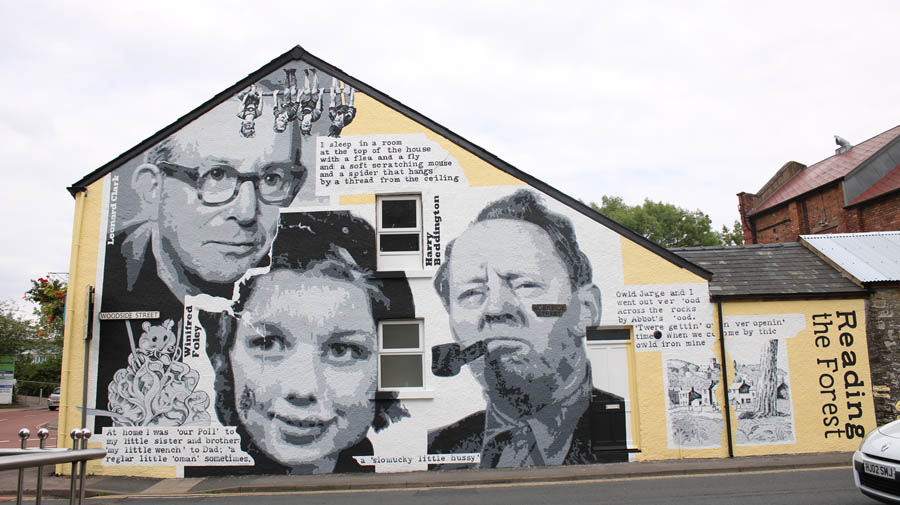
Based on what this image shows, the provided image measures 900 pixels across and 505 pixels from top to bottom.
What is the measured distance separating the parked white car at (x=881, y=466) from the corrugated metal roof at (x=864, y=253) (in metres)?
6.04

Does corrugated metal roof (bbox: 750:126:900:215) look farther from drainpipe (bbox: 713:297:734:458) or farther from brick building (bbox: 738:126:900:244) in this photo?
drainpipe (bbox: 713:297:734:458)

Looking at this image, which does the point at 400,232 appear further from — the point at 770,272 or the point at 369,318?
the point at 770,272

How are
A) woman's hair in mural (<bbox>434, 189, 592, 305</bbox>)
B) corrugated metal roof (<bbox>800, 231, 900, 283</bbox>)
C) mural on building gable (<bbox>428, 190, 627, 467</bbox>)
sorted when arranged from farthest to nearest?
corrugated metal roof (<bbox>800, 231, 900, 283</bbox>)
woman's hair in mural (<bbox>434, 189, 592, 305</bbox>)
mural on building gable (<bbox>428, 190, 627, 467</bbox>)

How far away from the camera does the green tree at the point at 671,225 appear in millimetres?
54016

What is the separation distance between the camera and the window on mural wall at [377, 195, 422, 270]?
11.8 m

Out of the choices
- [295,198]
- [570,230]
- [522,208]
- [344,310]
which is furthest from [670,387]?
[295,198]

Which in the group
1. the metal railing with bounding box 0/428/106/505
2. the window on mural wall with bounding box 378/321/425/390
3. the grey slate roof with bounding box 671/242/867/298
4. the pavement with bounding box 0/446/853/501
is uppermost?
the grey slate roof with bounding box 671/242/867/298

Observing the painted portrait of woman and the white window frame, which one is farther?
the white window frame

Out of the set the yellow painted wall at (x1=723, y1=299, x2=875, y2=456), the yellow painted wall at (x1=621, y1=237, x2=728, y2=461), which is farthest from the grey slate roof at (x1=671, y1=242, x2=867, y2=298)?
the yellow painted wall at (x1=621, y1=237, x2=728, y2=461)

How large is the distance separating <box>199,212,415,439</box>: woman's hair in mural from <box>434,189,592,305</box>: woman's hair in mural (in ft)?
3.64

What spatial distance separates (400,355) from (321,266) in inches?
89.1

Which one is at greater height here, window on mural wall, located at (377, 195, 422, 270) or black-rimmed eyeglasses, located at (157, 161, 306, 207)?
black-rimmed eyeglasses, located at (157, 161, 306, 207)

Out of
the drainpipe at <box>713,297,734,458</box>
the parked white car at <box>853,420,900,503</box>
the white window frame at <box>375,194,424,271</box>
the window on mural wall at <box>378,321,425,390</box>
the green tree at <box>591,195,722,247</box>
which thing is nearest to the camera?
the parked white car at <box>853,420,900,503</box>

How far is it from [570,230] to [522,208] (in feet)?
3.33
